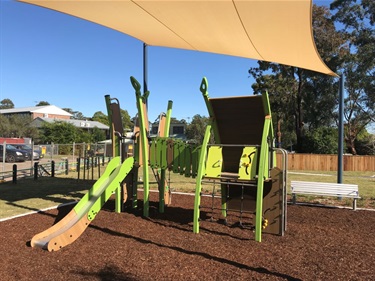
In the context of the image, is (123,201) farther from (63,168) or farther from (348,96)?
(348,96)

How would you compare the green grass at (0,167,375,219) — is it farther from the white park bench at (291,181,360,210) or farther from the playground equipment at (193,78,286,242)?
the playground equipment at (193,78,286,242)

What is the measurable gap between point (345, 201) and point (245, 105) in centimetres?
532

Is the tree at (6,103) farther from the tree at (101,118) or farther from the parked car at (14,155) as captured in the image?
the parked car at (14,155)

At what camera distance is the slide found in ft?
16.8

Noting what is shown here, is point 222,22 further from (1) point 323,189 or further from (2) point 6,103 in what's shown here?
(2) point 6,103

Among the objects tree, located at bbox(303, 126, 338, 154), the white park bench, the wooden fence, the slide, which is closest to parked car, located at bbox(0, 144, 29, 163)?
the wooden fence

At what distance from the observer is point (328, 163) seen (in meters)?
25.6

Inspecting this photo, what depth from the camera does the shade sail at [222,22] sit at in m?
5.93

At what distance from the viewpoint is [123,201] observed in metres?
8.06

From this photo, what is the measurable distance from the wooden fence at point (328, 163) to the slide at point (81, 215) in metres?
20.1

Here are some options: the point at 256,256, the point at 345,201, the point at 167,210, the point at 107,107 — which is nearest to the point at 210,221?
the point at 167,210

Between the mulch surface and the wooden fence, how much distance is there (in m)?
19.5

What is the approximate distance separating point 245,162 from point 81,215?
317 centimetres

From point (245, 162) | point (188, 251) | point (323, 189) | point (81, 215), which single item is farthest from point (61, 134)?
point (188, 251)
